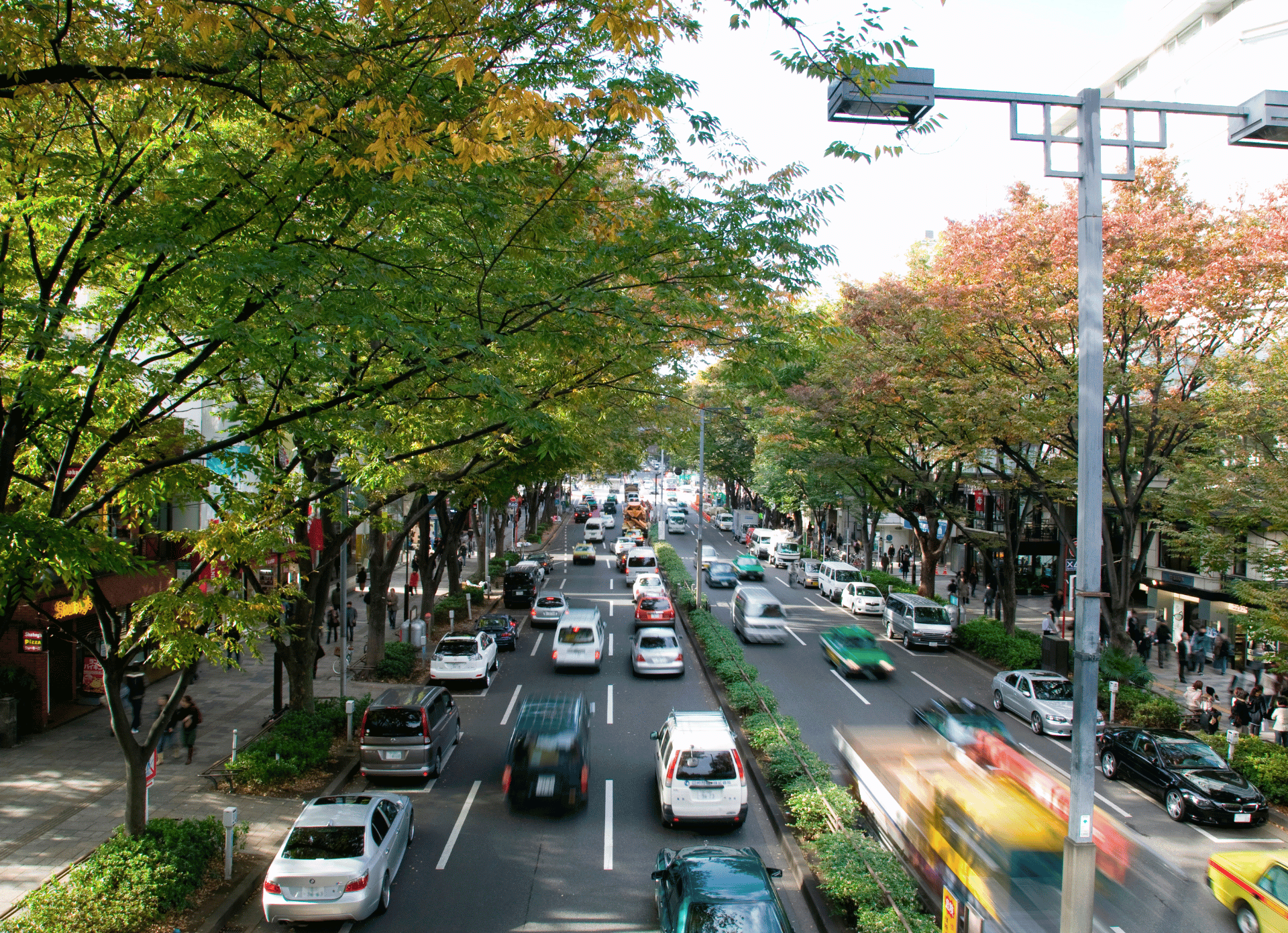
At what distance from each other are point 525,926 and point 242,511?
6322 mm

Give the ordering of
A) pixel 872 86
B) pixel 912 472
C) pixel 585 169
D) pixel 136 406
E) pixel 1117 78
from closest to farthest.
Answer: pixel 872 86, pixel 585 169, pixel 136 406, pixel 912 472, pixel 1117 78

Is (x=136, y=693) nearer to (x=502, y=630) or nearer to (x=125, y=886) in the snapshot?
(x=125, y=886)

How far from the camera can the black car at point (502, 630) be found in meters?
26.6

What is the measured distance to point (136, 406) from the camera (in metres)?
9.49

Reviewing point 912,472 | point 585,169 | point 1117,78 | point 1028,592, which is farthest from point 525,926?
point 1117,78

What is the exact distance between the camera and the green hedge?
344 inches

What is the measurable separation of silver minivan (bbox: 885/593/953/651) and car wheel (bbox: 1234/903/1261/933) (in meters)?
16.6

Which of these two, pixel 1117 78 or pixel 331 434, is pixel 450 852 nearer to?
pixel 331 434

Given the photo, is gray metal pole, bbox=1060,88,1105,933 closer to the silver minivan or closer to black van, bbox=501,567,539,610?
the silver minivan

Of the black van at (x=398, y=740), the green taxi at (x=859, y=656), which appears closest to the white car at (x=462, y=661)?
the black van at (x=398, y=740)

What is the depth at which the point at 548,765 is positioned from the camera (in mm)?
13102

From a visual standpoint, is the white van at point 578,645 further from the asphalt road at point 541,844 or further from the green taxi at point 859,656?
the green taxi at point 859,656

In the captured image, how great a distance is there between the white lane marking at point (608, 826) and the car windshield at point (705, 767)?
1.39 metres

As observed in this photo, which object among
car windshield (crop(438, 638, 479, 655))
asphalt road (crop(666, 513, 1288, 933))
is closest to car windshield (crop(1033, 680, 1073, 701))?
asphalt road (crop(666, 513, 1288, 933))
